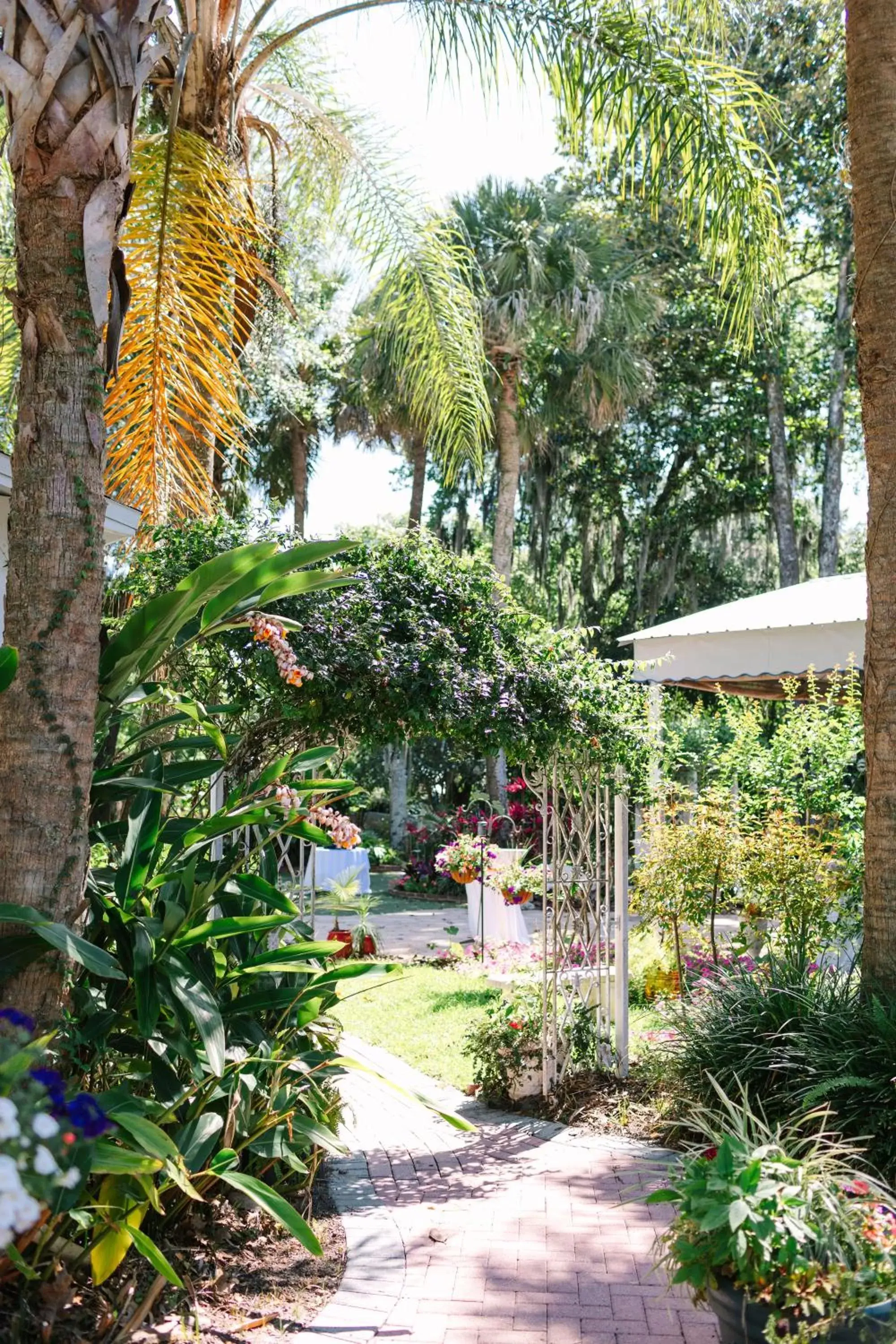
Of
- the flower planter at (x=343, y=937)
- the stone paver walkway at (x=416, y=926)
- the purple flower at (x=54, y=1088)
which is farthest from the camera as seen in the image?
the stone paver walkway at (x=416, y=926)

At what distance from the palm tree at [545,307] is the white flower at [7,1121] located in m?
13.9

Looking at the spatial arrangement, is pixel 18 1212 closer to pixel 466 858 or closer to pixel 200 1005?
pixel 200 1005

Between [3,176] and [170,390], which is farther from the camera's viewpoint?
[3,176]

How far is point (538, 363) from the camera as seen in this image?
668 inches

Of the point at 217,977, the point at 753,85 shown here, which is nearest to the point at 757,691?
the point at 753,85

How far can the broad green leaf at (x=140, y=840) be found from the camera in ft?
11.9

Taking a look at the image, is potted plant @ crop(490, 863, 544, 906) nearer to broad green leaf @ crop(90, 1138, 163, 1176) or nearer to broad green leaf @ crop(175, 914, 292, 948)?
broad green leaf @ crop(175, 914, 292, 948)

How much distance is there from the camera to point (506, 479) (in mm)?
16828

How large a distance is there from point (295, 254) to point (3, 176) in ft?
15.1

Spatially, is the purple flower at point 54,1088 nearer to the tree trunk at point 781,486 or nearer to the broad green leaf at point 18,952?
the broad green leaf at point 18,952

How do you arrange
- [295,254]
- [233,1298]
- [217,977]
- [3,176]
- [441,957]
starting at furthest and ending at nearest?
[295,254], [441,957], [3,176], [217,977], [233,1298]

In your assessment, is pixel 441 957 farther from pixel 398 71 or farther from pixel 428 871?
pixel 398 71

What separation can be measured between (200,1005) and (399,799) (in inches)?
654

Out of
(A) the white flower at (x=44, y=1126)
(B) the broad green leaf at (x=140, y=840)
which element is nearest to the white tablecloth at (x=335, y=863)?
(B) the broad green leaf at (x=140, y=840)
